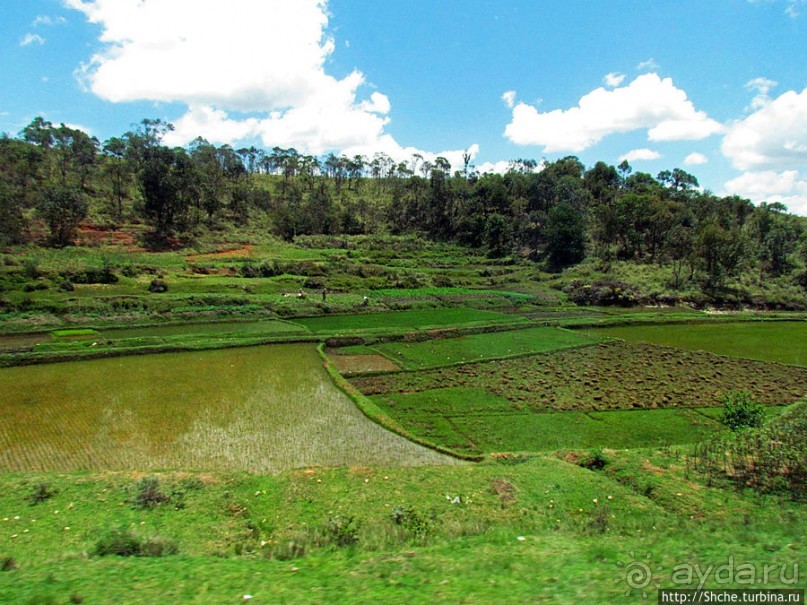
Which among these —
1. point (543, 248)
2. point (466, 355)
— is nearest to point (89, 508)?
Result: point (466, 355)

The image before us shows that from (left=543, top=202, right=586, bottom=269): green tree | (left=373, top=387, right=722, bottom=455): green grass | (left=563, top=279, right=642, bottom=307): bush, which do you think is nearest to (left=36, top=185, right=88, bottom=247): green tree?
(left=373, top=387, right=722, bottom=455): green grass

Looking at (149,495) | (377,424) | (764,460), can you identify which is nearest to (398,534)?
(149,495)

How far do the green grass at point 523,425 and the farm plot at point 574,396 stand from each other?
41 mm

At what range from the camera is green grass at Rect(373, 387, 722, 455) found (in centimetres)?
1730

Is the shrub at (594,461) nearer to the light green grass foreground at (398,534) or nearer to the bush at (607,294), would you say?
the light green grass foreground at (398,534)

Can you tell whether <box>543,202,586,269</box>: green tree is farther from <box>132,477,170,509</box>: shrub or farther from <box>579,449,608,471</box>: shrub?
<box>132,477,170,509</box>: shrub

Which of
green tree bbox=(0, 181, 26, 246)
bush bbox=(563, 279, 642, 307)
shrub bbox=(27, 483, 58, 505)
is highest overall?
green tree bbox=(0, 181, 26, 246)

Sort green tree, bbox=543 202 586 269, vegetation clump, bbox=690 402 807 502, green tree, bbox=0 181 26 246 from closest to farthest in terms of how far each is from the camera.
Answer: vegetation clump, bbox=690 402 807 502
green tree, bbox=0 181 26 246
green tree, bbox=543 202 586 269

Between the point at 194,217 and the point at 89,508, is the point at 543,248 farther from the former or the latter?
the point at 89,508

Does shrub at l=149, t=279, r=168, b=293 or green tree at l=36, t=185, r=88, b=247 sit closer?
shrub at l=149, t=279, r=168, b=293

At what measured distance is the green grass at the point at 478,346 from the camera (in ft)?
94.0

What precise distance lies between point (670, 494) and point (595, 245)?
75329mm

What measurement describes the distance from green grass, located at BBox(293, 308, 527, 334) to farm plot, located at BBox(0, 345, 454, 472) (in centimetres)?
1133

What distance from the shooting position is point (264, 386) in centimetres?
2241
